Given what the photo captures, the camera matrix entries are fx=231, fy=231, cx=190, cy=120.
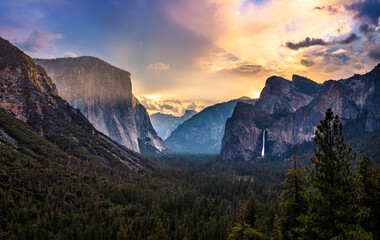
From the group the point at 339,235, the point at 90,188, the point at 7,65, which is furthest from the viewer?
the point at 7,65

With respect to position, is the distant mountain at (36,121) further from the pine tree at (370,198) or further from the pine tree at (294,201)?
the pine tree at (370,198)

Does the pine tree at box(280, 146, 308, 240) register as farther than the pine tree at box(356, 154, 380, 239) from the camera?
Yes

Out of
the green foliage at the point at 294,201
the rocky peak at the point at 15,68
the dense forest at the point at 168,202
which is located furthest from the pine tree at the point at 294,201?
the rocky peak at the point at 15,68

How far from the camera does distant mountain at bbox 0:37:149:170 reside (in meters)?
132

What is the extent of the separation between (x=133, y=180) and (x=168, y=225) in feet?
228

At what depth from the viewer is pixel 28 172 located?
9500cm

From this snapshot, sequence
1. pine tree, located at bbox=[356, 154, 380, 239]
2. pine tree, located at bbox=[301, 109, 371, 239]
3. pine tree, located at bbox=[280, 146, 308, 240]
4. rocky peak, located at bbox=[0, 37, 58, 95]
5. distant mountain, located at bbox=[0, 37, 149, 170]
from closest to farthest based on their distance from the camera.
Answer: pine tree, located at bbox=[301, 109, 371, 239] < pine tree, located at bbox=[356, 154, 380, 239] < pine tree, located at bbox=[280, 146, 308, 240] < distant mountain, located at bbox=[0, 37, 149, 170] < rocky peak, located at bbox=[0, 37, 58, 95]

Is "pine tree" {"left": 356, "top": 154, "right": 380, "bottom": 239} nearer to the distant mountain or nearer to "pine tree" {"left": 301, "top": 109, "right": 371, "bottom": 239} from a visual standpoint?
"pine tree" {"left": 301, "top": 109, "right": 371, "bottom": 239}

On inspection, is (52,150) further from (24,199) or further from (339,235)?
(339,235)

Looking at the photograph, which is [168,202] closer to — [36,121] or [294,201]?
[294,201]

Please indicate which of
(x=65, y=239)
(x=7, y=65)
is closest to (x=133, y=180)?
(x=65, y=239)

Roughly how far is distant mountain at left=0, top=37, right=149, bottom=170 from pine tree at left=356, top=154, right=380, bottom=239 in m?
136

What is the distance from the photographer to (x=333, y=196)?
21.4m

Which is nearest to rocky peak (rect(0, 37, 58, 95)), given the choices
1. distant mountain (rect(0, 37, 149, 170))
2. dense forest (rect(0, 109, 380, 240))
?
distant mountain (rect(0, 37, 149, 170))
